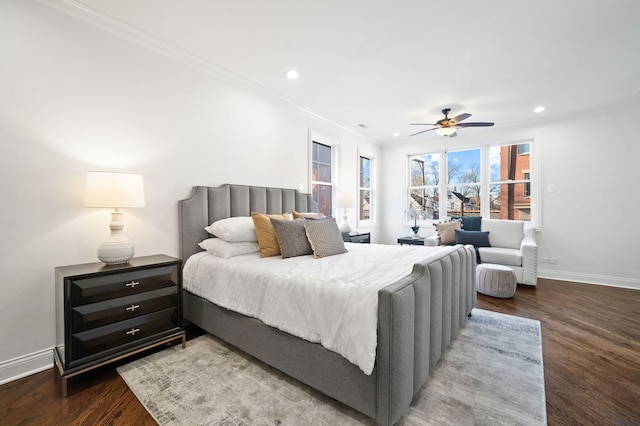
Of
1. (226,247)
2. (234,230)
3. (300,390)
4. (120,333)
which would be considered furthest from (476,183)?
(120,333)

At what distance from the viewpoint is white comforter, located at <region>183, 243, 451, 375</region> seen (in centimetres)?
140

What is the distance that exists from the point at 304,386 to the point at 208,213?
1.94 metres

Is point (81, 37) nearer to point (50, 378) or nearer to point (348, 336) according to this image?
point (50, 378)

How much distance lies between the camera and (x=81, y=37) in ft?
7.06

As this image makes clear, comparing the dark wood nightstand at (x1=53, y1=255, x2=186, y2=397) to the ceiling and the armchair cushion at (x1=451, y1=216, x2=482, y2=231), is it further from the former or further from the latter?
the armchair cushion at (x1=451, y1=216, x2=482, y2=231)

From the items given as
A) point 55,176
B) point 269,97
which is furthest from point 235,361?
point 269,97

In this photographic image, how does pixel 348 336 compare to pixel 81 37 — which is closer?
pixel 348 336

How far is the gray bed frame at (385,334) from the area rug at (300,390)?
12 cm

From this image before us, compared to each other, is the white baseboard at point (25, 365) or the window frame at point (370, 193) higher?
the window frame at point (370, 193)

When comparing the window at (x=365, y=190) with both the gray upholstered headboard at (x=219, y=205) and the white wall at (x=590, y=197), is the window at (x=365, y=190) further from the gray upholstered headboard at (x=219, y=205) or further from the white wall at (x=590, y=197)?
the white wall at (x=590, y=197)

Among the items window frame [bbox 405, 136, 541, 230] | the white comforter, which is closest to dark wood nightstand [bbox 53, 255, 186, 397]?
the white comforter

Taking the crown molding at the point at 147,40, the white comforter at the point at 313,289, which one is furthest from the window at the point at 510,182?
the crown molding at the point at 147,40

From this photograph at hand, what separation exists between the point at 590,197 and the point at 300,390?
532cm

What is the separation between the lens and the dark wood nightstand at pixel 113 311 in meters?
1.72
